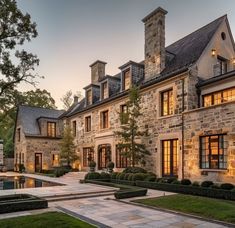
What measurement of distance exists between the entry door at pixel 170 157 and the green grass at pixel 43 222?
9915 millimetres

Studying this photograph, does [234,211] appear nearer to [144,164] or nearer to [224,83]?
[224,83]

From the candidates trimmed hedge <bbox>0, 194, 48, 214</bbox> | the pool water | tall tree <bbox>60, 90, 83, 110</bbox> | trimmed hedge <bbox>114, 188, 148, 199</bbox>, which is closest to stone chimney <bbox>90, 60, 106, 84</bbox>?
the pool water

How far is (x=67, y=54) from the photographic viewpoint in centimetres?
3031

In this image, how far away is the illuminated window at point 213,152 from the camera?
13.6m

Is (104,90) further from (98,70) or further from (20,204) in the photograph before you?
(20,204)

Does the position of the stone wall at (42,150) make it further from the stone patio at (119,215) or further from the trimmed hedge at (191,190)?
the stone patio at (119,215)

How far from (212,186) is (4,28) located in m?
13.6

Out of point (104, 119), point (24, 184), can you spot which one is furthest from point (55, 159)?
point (24, 184)

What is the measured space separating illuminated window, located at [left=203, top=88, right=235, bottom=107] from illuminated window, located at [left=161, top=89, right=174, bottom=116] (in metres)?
2.11

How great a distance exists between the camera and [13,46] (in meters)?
15.8

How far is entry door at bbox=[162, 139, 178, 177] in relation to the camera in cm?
1652

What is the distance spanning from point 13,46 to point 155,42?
9.41m

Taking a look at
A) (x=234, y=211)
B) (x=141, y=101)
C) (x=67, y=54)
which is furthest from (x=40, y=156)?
(x=234, y=211)

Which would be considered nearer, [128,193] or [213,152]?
[128,193]
